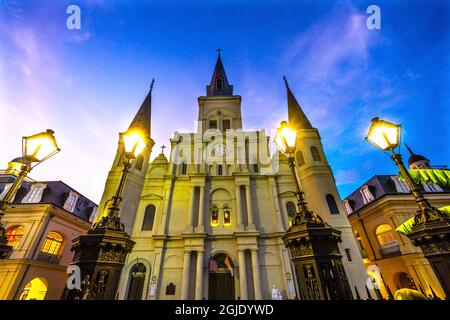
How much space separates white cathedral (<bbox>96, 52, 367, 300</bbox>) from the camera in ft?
52.1

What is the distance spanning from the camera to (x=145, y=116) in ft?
77.8

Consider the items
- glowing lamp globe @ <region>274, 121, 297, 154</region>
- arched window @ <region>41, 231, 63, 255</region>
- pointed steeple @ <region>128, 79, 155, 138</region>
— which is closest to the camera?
glowing lamp globe @ <region>274, 121, 297, 154</region>

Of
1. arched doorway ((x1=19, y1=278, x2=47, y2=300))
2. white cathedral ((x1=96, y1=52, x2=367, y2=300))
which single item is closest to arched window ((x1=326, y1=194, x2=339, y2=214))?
white cathedral ((x1=96, y1=52, x2=367, y2=300))

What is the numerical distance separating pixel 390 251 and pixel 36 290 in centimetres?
3327

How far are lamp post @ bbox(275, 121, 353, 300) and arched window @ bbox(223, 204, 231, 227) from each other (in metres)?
16.1

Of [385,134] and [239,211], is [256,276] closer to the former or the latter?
[239,211]

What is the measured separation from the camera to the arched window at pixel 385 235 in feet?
61.8

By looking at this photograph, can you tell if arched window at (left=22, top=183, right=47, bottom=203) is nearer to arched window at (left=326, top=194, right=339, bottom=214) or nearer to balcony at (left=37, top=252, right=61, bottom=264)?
balcony at (left=37, top=252, right=61, bottom=264)

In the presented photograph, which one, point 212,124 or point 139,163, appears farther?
point 212,124

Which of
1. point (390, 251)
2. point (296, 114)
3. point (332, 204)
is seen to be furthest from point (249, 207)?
point (390, 251)
